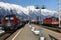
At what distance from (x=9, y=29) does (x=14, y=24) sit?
175cm

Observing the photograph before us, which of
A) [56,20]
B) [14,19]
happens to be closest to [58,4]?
[56,20]

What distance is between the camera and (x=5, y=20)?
52.7 m

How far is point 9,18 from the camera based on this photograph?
52531 millimetres

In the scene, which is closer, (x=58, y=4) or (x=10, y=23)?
(x=10, y=23)

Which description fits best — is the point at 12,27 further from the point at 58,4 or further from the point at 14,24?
the point at 58,4

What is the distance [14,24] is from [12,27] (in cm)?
133

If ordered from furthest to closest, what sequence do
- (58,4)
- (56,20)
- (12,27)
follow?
(56,20) → (58,4) → (12,27)

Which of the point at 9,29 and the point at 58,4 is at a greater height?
the point at 58,4

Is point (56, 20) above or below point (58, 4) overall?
below

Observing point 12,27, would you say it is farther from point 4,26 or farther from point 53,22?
point 53,22

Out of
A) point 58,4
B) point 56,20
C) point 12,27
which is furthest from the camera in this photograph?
point 56,20

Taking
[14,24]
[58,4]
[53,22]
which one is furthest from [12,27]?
[53,22]

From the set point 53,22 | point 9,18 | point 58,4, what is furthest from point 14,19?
point 53,22

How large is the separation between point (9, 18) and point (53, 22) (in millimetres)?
44683
